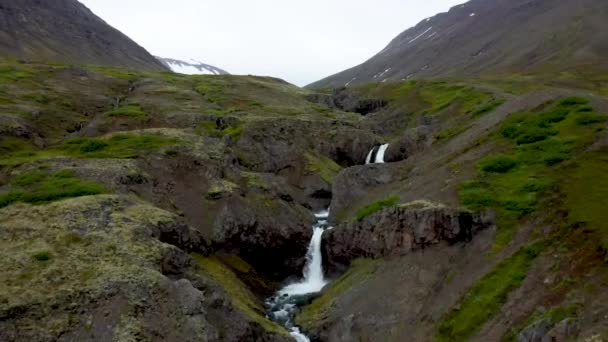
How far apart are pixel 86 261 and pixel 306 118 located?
5716 cm

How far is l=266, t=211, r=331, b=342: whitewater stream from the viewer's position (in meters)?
38.4

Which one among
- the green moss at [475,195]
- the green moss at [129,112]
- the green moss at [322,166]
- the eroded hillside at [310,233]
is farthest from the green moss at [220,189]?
the green moss at [129,112]

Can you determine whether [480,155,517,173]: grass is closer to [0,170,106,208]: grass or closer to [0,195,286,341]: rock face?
[0,195,286,341]: rock face

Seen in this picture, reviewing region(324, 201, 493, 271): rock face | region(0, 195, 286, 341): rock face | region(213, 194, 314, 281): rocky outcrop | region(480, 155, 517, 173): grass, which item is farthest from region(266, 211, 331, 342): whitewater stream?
region(480, 155, 517, 173): grass

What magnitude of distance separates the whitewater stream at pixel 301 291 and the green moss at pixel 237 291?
140 centimetres

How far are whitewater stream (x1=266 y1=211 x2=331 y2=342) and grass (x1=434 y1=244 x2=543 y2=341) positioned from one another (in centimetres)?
1020

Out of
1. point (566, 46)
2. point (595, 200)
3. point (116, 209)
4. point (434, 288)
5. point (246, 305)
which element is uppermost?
point (566, 46)

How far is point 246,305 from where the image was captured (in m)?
36.5

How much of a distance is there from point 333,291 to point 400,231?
6.78 meters

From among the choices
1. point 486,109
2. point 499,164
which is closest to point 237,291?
point 499,164

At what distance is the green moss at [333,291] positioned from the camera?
37312 mm

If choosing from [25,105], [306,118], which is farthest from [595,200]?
[25,105]

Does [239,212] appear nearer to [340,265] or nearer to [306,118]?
[340,265]

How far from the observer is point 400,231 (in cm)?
4003
